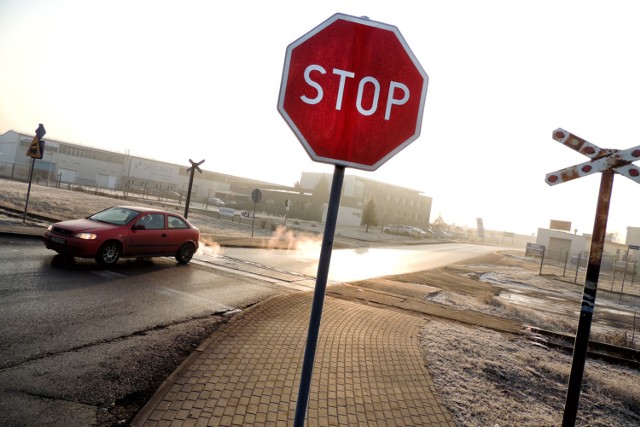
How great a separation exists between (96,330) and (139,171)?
79492mm

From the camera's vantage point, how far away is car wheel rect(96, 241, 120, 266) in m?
9.73

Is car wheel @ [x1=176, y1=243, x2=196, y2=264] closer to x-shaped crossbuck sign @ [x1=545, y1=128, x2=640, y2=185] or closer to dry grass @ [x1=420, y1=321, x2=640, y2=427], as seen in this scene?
dry grass @ [x1=420, y1=321, x2=640, y2=427]

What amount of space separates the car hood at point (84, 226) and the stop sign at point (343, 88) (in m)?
9.30

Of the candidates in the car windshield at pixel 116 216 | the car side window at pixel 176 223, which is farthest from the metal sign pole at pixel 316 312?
the car side window at pixel 176 223

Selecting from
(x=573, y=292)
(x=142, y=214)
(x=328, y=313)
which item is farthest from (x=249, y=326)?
(x=573, y=292)

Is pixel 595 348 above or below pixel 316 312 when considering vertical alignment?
below

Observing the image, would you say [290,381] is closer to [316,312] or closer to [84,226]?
[316,312]

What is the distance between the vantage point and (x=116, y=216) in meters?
10.9

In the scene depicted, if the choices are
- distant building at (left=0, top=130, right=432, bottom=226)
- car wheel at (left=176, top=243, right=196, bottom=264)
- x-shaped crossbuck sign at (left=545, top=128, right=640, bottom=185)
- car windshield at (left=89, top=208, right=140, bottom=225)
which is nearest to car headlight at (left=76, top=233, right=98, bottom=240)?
car windshield at (left=89, top=208, right=140, bottom=225)

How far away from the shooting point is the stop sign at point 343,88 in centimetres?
198

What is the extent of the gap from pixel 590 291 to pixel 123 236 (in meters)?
9.92

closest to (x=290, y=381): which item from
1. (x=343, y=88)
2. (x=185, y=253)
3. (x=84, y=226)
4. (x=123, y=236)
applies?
(x=343, y=88)

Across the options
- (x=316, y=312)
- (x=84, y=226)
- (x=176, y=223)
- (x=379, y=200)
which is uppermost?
(x=379, y=200)

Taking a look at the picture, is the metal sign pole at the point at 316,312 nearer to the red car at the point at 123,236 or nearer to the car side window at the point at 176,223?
the red car at the point at 123,236
